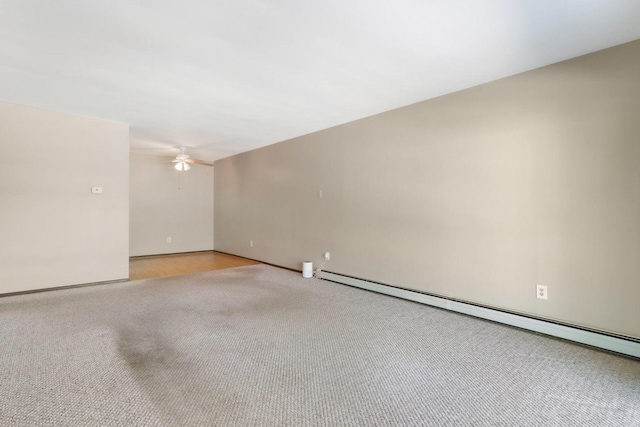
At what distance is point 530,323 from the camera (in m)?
2.69

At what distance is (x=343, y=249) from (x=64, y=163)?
399 centimetres

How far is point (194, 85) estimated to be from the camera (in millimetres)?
3035

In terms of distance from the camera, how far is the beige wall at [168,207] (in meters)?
6.63

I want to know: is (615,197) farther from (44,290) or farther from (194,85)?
(44,290)

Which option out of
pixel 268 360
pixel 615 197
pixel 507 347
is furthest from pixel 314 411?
pixel 615 197

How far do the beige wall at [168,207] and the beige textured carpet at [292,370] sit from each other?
11.6 ft

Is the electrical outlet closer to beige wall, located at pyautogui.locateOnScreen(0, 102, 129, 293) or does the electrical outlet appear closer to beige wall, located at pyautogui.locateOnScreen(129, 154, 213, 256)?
beige wall, located at pyautogui.locateOnScreen(0, 102, 129, 293)

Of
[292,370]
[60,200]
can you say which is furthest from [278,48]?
[60,200]

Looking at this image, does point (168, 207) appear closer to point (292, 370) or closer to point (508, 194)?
point (292, 370)

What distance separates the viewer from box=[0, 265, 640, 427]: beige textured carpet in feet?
5.19

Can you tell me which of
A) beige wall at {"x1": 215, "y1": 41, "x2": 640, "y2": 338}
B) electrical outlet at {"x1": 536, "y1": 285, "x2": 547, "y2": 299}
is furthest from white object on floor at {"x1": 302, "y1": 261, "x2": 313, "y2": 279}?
electrical outlet at {"x1": 536, "y1": 285, "x2": 547, "y2": 299}

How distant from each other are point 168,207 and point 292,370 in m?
6.19

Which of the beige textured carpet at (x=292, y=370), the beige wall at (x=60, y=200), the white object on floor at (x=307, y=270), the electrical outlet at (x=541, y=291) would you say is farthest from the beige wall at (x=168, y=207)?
the electrical outlet at (x=541, y=291)

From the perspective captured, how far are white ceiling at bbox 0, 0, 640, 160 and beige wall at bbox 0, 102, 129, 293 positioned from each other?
374mm
